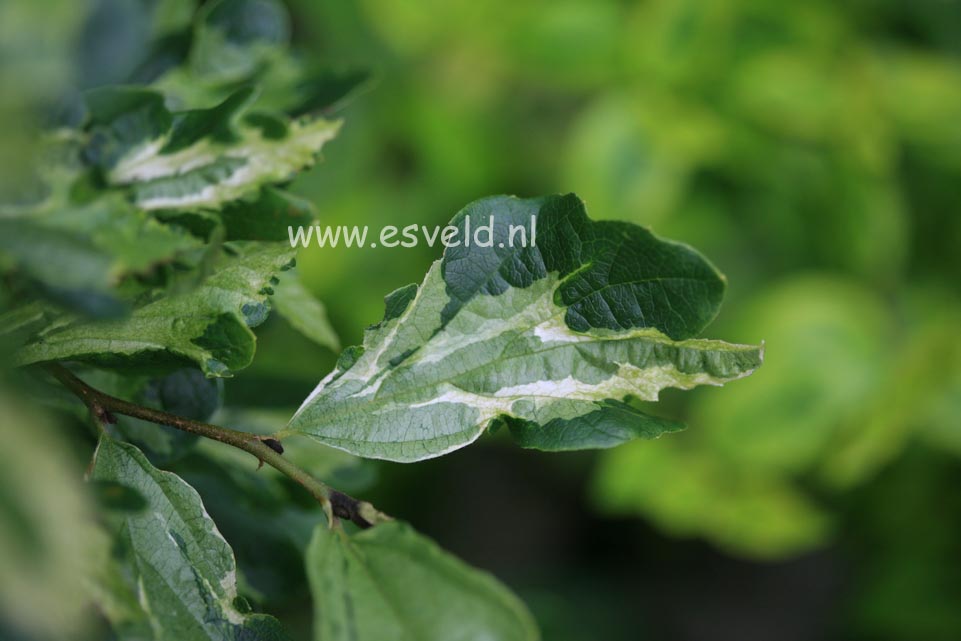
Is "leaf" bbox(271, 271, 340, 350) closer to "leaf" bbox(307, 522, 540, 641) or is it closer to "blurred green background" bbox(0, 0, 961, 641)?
"leaf" bbox(307, 522, 540, 641)

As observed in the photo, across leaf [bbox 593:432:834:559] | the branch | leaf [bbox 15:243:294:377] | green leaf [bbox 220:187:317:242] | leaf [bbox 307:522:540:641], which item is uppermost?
green leaf [bbox 220:187:317:242]

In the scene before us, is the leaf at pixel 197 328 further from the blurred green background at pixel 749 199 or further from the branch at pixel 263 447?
the blurred green background at pixel 749 199

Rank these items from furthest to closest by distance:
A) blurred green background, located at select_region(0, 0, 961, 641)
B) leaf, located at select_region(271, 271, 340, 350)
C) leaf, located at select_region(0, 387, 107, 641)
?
blurred green background, located at select_region(0, 0, 961, 641) → leaf, located at select_region(271, 271, 340, 350) → leaf, located at select_region(0, 387, 107, 641)

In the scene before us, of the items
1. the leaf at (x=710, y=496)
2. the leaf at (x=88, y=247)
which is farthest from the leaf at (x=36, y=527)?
the leaf at (x=710, y=496)

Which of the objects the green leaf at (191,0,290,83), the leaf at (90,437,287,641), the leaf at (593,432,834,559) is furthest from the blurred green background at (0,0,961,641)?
the leaf at (90,437,287,641)

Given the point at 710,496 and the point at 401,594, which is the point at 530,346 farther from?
the point at 710,496
